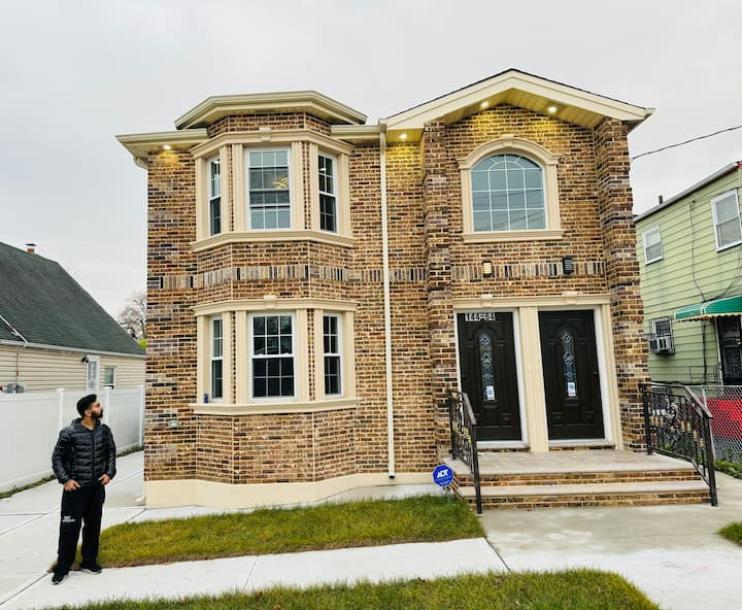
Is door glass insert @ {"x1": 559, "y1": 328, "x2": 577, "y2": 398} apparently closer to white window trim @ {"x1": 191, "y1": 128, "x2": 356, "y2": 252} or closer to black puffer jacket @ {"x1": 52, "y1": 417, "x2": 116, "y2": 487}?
white window trim @ {"x1": 191, "y1": 128, "x2": 356, "y2": 252}

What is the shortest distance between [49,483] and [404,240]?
8.55m

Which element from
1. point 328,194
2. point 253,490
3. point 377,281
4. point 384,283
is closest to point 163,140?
point 328,194

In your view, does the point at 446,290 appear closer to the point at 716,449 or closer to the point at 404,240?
the point at 404,240

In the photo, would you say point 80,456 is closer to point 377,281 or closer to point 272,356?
point 272,356

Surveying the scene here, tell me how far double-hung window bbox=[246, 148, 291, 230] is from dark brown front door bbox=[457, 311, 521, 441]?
142 inches

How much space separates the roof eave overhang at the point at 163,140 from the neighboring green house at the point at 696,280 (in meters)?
11.5

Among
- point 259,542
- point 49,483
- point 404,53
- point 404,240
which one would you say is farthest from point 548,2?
point 49,483

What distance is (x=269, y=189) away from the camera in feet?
27.0

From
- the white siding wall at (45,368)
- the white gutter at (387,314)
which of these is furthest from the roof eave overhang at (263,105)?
the white siding wall at (45,368)

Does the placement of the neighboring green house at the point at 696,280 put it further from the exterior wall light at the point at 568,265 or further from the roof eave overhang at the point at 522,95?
the roof eave overhang at the point at 522,95

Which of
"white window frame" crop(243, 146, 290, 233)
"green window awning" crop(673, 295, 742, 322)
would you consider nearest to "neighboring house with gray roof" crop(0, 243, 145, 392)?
"white window frame" crop(243, 146, 290, 233)

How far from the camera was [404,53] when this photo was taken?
1884 centimetres

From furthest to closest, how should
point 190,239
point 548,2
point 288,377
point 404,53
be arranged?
point 404,53, point 548,2, point 190,239, point 288,377

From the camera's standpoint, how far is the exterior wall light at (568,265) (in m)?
8.31
